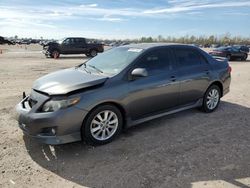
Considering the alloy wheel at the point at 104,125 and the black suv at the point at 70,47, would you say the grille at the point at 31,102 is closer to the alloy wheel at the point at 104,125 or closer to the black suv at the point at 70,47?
the alloy wheel at the point at 104,125

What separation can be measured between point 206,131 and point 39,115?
10.2ft

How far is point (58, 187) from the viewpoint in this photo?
3568 millimetres

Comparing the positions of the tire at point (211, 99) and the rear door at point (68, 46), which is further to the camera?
the rear door at point (68, 46)

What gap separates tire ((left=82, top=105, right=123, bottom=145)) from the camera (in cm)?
451

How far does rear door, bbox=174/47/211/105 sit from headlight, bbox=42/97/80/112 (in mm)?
2480

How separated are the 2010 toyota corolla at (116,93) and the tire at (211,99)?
0.02m

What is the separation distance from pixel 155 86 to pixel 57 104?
192cm

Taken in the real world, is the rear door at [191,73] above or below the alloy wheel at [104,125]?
above

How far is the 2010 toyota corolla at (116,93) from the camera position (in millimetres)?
4281

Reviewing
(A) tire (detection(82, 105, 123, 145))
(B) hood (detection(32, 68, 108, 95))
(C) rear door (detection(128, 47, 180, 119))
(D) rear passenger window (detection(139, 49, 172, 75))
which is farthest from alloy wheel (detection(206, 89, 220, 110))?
(B) hood (detection(32, 68, 108, 95))

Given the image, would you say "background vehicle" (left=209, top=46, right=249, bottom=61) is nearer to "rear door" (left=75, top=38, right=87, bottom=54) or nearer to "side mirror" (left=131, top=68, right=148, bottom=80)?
"rear door" (left=75, top=38, right=87, bottom=54)

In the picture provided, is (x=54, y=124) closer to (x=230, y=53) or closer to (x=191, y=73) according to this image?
(x=191, y=73)

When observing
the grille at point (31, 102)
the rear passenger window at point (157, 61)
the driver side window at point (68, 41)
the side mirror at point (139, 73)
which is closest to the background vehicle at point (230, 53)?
the driver side window at point (68, 41)

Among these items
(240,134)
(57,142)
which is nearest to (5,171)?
(57,142)
